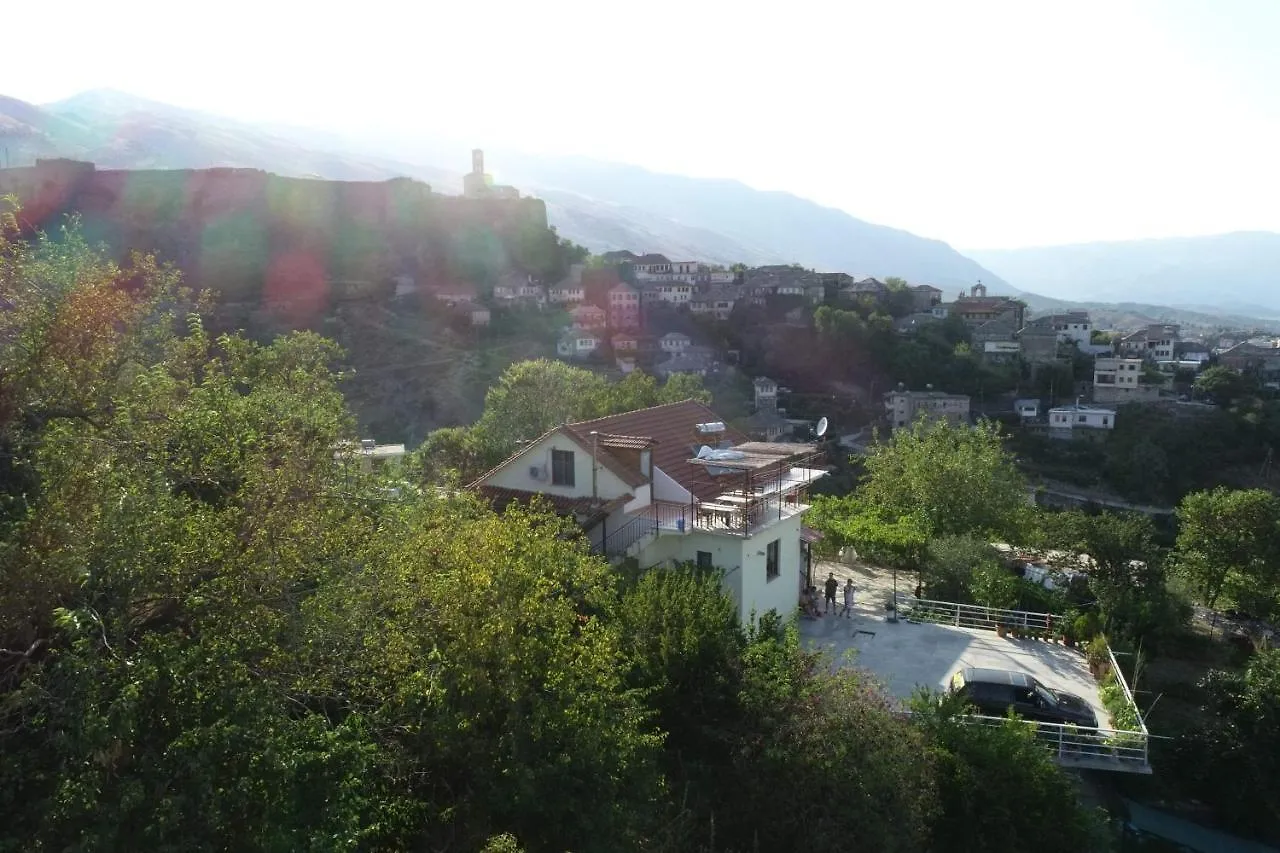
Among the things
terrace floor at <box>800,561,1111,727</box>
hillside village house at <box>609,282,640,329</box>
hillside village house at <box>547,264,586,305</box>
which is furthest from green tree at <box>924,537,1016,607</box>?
hillside village house at <box>547,264,586,305</box>

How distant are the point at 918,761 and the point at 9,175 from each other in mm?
95614

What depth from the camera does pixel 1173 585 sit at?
18.5 metres

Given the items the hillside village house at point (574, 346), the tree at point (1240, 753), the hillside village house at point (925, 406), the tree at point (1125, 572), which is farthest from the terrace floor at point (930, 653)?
the hillside village house at point (574, 346)

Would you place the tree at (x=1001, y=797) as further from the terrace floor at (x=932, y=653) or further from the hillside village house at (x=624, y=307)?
the hillside village house at (x=624, y=307)

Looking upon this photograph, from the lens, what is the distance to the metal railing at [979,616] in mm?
16109

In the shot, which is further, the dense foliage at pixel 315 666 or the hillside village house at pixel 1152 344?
the hillside village house at pixel 1152 344

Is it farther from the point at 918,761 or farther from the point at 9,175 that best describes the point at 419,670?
the point at 9,175

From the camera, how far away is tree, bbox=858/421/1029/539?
2191cm

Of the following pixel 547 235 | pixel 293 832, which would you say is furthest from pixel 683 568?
pixel 547 235

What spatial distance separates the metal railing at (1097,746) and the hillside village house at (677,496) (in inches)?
169

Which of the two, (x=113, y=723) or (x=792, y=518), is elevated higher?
(x=113, y=723)

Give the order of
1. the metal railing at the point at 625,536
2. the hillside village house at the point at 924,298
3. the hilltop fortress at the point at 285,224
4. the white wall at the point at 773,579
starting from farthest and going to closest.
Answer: the hillside village house at the point at 924,298 < the hilltop fortress at the point at 285,224 < the metal railing at the point at 625,536 < the white wall at the point at 773,579

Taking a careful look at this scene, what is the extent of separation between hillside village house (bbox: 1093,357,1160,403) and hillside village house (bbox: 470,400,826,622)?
70.8 metres

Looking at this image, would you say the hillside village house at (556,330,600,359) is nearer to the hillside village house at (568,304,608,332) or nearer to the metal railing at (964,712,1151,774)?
the hillside village house at (568,304,608,332)
